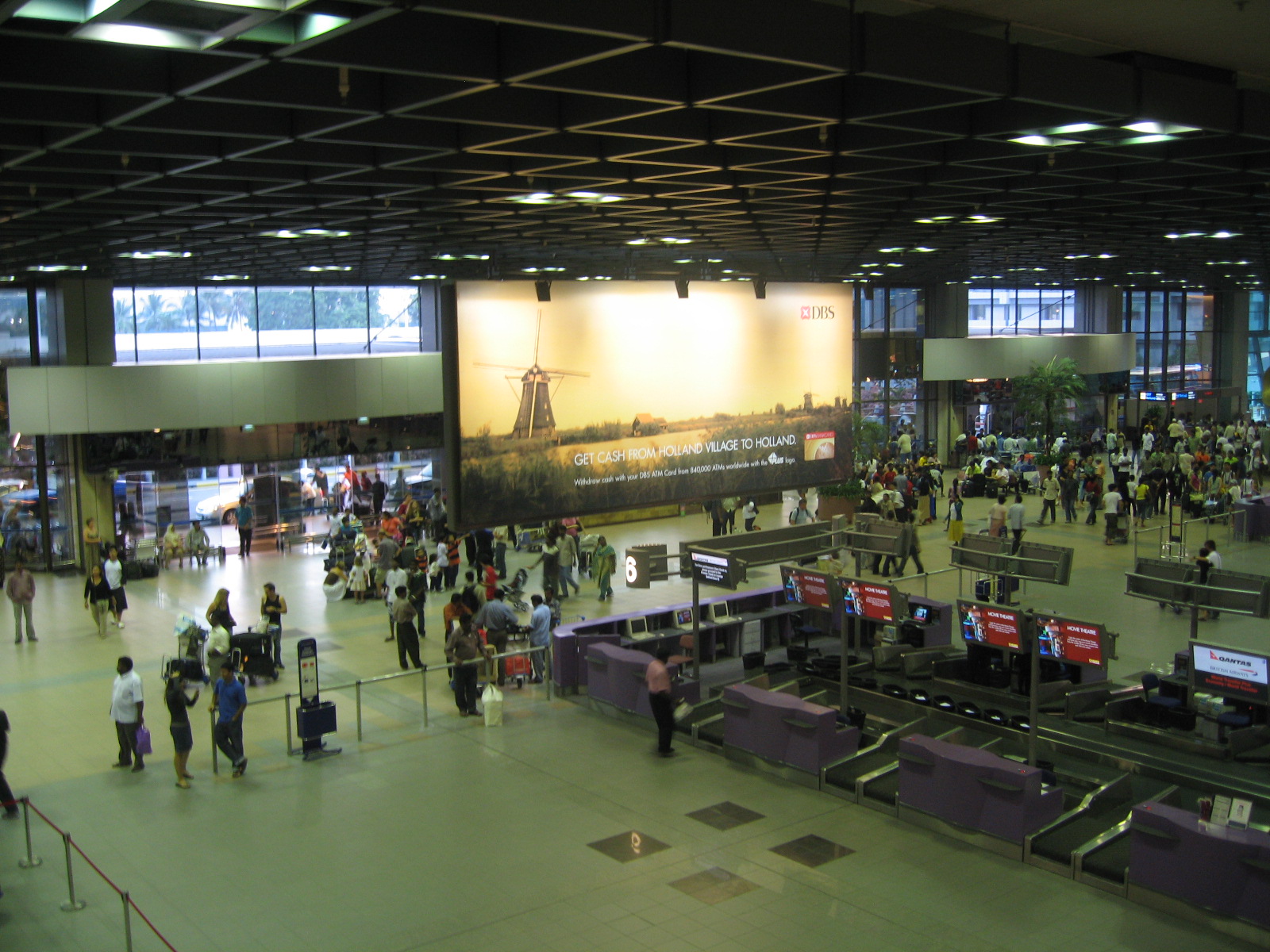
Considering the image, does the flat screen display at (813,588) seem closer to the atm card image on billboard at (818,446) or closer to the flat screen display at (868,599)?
the flat screen display at (868,599)

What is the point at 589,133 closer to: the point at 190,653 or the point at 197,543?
the point at 190,653

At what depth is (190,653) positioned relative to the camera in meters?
16.2

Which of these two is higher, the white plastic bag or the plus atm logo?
the plus atm logo

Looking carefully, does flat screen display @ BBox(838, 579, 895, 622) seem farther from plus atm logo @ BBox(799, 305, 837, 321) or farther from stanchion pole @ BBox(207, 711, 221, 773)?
stanchion pole @ BBox(207, 711, 221, 773)

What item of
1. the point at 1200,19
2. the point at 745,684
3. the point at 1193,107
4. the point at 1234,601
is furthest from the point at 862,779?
the point at 1200,19

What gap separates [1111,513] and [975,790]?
17.3 metres

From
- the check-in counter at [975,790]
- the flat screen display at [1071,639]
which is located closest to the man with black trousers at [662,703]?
the check-in counter at [975,790]

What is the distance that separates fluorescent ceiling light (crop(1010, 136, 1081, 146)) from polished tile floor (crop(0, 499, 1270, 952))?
6116 mm

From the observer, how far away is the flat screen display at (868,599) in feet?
44.4

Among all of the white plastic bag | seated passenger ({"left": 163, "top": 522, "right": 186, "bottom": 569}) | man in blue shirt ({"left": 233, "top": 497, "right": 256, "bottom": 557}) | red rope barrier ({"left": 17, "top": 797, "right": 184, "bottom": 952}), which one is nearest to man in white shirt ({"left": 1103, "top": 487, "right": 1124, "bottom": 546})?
the white plastic bag

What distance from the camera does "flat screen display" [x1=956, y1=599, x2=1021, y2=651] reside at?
1280 cm

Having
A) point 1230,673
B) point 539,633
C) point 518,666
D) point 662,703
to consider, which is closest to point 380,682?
point 518,666

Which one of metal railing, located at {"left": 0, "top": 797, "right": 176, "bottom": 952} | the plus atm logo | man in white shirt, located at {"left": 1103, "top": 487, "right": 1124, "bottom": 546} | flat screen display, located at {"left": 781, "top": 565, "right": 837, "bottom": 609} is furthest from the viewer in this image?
man in white shirt, located at {"left": 1103, "top": 487, "right": 1124, "bottom": 546}

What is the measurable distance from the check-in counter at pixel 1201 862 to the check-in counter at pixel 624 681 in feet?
18.6
